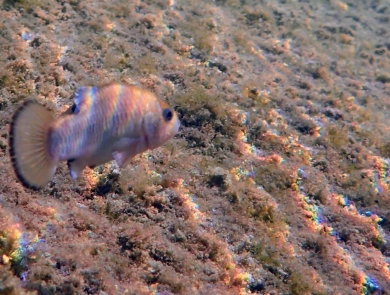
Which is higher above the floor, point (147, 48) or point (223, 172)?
point (147, 48)

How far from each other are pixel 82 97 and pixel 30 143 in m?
0.43

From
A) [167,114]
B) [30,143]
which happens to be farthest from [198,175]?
[30,143]

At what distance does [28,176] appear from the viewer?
215cm

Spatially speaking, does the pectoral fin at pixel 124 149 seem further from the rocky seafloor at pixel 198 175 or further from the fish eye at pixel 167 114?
the rocky seafloor at pixel 198 175

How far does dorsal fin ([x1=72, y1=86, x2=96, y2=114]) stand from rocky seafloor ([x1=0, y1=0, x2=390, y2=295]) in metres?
1.62

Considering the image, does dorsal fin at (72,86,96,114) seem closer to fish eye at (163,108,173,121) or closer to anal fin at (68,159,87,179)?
anal fin at (68,159,87,179)

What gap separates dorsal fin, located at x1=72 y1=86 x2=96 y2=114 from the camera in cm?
220

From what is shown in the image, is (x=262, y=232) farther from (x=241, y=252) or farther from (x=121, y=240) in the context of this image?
(x=121, y=240)

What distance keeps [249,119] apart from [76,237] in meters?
3.91

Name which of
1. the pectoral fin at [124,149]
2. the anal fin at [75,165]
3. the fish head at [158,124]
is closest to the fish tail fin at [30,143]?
the anal fin at [75,165]

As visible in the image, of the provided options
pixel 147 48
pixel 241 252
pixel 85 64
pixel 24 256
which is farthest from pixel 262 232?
pixel 147 48

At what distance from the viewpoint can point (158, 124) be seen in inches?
92.2

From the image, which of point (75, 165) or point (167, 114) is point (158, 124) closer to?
point (167, 114)

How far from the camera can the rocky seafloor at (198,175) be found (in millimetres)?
3486
